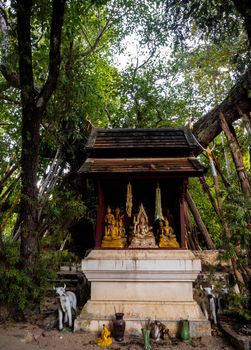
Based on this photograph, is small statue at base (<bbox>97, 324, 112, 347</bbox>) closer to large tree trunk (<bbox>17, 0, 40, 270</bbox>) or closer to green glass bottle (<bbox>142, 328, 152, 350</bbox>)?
green glass bottle (<bbox>142, 328, 152, 350</bbox>)

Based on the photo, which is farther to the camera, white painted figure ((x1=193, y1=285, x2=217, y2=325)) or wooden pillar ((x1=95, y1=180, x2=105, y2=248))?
wooden pillar ((x1=95, y1=180, x2=105, y2=248))

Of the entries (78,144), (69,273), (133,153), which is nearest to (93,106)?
(78,144)

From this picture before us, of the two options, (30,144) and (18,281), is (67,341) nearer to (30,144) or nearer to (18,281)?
(18,281)

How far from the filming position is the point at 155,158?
6930mm

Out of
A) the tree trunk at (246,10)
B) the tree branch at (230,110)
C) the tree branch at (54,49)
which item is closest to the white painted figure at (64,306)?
the tree branch at (54,49)

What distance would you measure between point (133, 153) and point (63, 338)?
405 cm

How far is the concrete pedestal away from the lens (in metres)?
5.97

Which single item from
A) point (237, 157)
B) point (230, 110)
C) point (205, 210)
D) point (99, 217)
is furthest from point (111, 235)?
point (205, 210)

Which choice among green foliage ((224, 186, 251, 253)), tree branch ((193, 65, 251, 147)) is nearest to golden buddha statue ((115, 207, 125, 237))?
green foliage ((224, 186, 251, 253))

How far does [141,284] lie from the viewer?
6160 mm

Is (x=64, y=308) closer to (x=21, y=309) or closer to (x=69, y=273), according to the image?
(x=21, y=309)

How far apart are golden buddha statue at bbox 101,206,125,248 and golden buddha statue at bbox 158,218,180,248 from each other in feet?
2.85

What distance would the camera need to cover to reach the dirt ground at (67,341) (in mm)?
5137

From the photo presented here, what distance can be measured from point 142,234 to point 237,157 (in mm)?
3443
